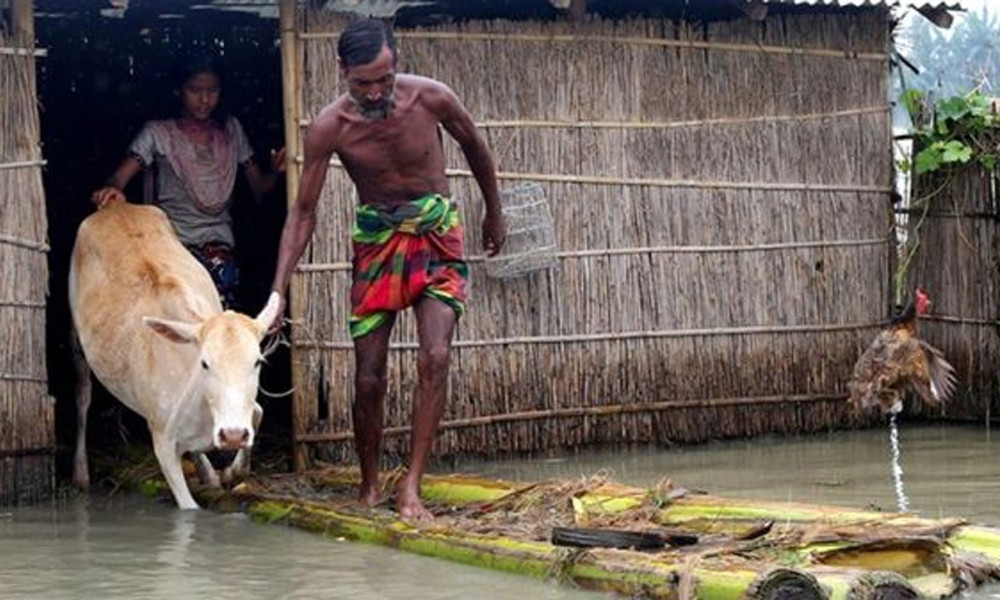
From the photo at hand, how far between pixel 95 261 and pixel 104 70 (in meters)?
3.18

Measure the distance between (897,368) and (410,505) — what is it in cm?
354

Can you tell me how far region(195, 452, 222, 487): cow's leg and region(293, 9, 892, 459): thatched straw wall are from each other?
70 cm

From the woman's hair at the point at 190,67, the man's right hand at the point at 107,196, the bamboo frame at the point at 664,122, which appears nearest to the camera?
the man's right hand at the point at 107,196

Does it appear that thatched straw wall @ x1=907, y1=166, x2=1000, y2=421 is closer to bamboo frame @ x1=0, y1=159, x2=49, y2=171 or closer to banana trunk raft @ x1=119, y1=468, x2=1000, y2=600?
banana trunk raft @ x1=119, y1=468, x2=1000, y2=600

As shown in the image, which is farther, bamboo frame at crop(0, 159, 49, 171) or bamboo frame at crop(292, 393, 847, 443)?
bamboo frame at crop(292, 393, 847, 443)

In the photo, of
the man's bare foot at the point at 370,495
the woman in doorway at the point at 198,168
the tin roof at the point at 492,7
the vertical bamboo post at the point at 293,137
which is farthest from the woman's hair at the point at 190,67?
the man's bare foot at the point at 370,495

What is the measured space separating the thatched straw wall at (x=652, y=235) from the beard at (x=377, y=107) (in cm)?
197

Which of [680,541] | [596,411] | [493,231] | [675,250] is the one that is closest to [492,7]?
[675,250]

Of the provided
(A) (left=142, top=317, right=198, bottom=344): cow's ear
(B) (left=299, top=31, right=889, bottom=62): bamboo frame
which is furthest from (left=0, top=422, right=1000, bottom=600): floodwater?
(B) (left=299, top=31, right=889, bottom=62): bamboo frame

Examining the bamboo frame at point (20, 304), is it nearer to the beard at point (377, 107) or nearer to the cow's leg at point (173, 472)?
the cow's leg at point (173, 472)

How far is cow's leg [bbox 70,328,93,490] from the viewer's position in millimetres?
10211

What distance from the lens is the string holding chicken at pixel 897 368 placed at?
10.4 meters

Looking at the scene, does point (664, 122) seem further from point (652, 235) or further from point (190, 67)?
point (190, 67)

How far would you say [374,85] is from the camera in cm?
809
